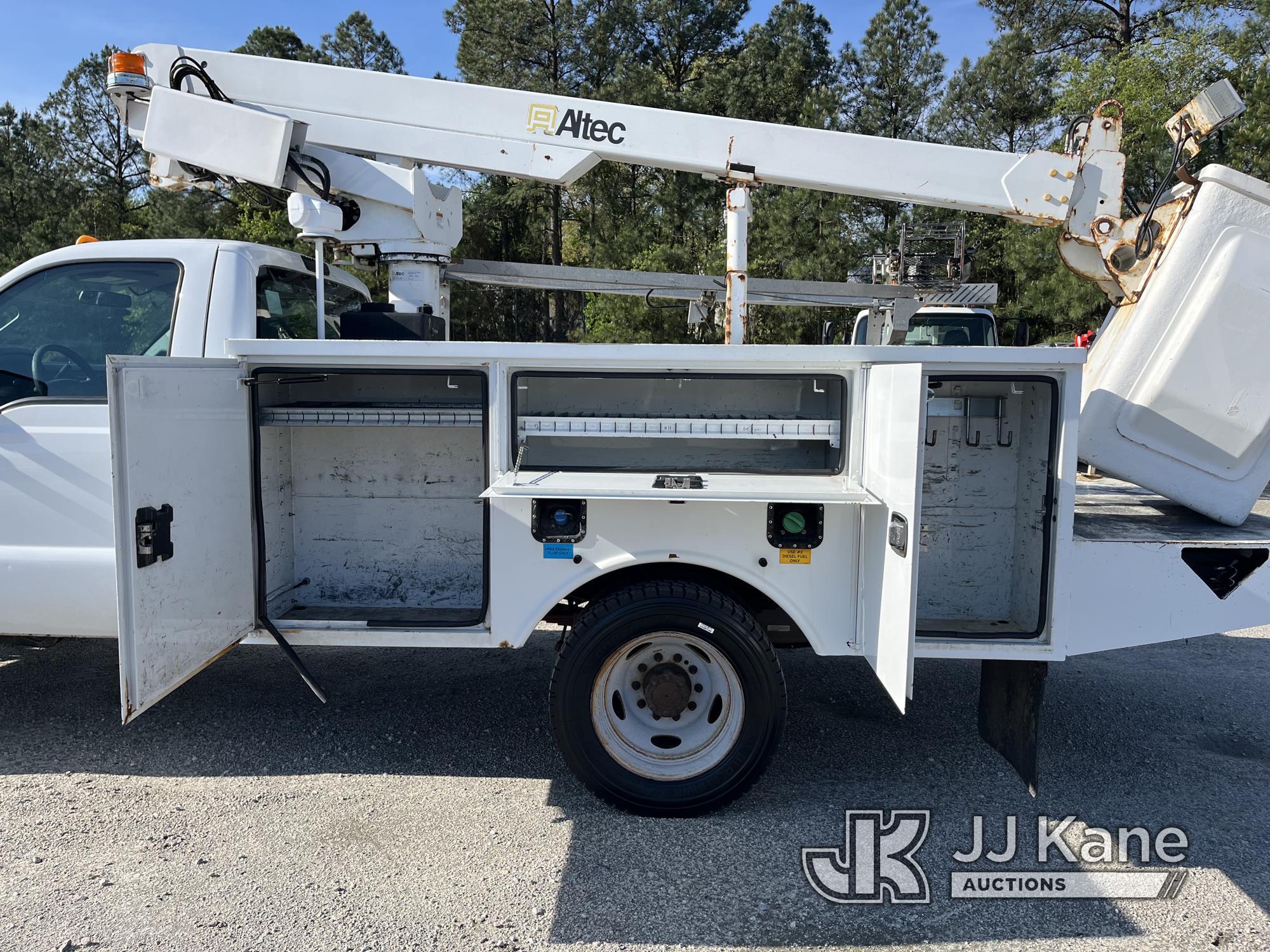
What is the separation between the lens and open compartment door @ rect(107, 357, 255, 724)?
282 centimetres

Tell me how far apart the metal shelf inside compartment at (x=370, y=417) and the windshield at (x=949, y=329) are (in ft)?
24.4

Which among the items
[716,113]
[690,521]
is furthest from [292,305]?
[716,113]

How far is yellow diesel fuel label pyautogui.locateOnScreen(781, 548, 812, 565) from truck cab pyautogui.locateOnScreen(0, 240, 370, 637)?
2.44 m

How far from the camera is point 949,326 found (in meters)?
10.3

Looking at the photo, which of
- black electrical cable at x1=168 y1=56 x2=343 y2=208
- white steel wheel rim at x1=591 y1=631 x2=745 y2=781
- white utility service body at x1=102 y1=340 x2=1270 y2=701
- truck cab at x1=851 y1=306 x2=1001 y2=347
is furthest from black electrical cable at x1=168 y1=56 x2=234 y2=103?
truck cab at x1=851 y1=306 x2=1001 y2=347

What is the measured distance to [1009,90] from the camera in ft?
74.7

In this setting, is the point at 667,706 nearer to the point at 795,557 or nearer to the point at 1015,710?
the point at 795,557

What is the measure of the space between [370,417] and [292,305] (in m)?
0.85

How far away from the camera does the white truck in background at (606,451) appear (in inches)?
123

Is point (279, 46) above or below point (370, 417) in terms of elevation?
above

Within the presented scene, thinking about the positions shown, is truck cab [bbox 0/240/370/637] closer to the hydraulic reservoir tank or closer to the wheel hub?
the wheel hub

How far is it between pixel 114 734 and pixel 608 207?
64.2ft

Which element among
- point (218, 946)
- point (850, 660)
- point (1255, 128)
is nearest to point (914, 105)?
point (1255, 128)

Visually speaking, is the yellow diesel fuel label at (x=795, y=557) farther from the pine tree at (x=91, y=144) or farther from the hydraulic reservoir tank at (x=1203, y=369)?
the pine tree at (x=91, y=144)
